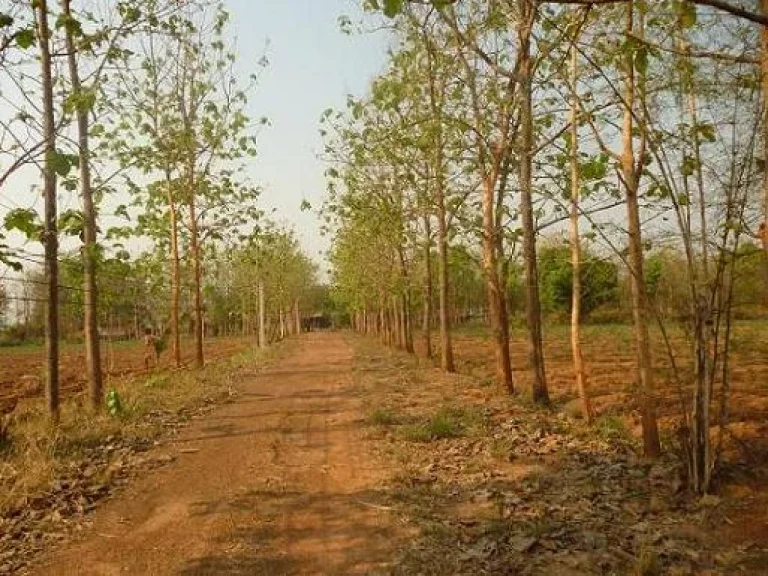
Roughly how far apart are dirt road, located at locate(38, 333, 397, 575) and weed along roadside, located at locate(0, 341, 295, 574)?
26cm

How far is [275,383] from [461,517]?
456 inches

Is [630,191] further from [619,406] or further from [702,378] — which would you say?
[619,406]

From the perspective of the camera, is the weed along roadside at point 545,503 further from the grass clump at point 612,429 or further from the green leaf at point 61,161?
the green leaf at point 61,161

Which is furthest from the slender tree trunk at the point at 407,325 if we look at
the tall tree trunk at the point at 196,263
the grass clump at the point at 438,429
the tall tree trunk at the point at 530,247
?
the grass clump at the point at 438,429

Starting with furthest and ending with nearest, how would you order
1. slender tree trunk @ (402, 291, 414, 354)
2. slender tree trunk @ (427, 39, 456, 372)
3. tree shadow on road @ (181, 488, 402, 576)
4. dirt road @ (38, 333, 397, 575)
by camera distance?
1. slender tree trunk @ (402, 291, 414, 354)
2. slender tree trunk @ (427, 39, 456, 372)
3. dirt road @ (38, 333, 397, 575)
4. tree shadow on road @ (181, 488, 402, 576)

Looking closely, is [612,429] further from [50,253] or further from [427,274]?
[427,274]

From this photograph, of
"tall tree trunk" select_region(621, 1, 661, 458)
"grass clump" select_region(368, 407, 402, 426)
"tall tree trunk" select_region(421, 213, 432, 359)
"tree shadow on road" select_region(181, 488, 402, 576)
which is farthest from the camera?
"tall tree trunk" select_region(421, 213, 432, 359)

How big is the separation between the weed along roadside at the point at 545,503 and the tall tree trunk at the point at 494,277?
3315mm

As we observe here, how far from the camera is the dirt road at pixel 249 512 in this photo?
529 centimetres

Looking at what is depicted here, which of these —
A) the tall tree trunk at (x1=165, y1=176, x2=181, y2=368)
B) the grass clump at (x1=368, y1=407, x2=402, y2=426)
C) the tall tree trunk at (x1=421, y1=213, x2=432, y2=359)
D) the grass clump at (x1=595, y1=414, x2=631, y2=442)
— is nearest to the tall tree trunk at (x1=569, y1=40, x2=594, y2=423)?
the grass clump at (x1=595, y1=414, x2=631, y2=442)

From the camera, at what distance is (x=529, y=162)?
10.4 metres

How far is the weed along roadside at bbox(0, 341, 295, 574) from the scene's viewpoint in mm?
6087

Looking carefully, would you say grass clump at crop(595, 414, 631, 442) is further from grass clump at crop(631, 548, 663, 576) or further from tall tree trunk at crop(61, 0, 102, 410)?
tall tree trunk at crop(61, 0, 102, 410)

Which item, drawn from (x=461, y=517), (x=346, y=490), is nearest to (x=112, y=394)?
(x=346, y=490)
